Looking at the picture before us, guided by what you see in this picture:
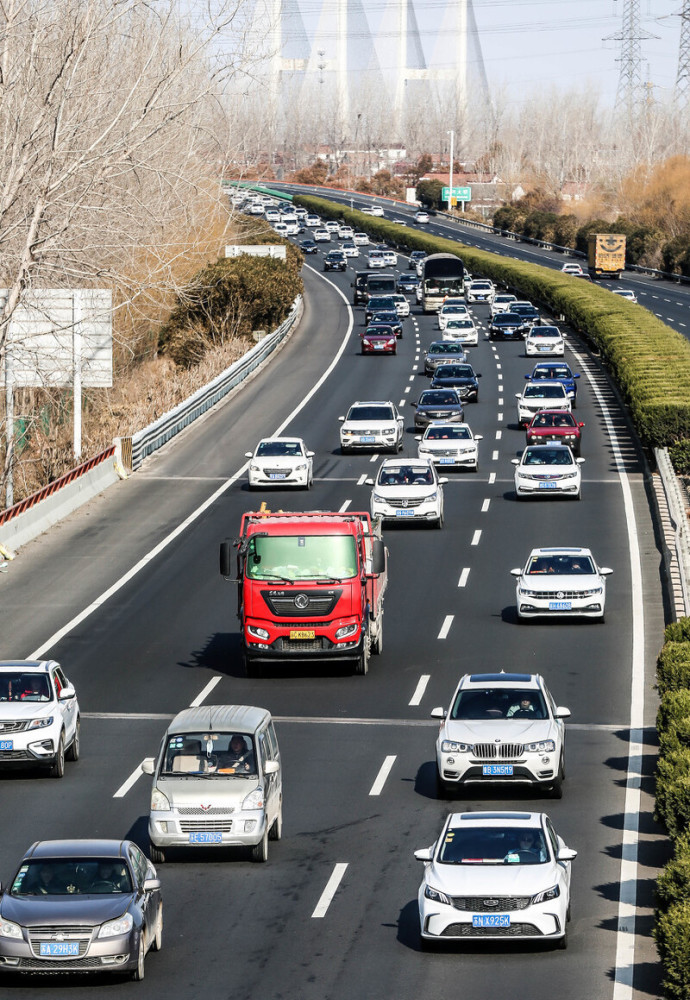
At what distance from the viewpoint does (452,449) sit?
50.3 m

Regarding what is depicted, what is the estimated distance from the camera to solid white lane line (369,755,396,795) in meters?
23.0

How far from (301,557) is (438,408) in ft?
88.0

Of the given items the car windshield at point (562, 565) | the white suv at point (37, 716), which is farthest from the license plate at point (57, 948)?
the car windshield at point (562, 565)

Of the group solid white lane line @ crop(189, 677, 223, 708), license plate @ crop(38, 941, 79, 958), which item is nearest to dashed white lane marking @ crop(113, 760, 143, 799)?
solid white lane line @ crop(189, 677, 223, 708)

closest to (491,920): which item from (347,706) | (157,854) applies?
(157,854)

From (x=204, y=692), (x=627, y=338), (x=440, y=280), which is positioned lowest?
(x=204, y=692)

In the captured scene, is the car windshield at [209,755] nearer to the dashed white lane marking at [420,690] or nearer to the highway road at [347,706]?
the highway road at [347,706]

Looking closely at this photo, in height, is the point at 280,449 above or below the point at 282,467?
above

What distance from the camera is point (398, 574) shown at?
37.8 meters

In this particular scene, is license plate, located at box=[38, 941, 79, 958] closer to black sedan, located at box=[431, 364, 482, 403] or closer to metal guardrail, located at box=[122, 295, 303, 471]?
metal guardrail, located at box=[122, 295, 303, 471]

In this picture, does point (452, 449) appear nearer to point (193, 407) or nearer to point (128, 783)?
point (193, 407)

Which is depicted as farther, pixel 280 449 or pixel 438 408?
pixel 438 408

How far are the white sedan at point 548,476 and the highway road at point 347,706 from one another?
2.41 feet

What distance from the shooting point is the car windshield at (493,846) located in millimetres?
16812
